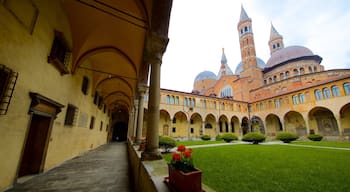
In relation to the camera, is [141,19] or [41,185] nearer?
[41,185]

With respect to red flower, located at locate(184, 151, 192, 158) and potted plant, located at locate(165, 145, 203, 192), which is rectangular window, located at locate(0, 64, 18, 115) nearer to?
potted plant, located at locate(165, 145, 203, 192)

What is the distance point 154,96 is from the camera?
12.0 feet

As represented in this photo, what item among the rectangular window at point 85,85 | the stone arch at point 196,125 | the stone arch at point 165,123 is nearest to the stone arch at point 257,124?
the stone arch at point 196,125

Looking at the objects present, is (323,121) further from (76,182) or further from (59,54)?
(59,54)

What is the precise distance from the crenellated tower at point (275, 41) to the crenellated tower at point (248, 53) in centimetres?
1124

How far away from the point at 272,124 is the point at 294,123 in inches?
145

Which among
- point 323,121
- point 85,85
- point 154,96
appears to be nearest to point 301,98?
point 323,121

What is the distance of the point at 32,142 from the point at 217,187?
5.97 meters

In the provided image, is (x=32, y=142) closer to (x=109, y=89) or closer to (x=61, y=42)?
(x=61, y=42)

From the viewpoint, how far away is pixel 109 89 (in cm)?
1316

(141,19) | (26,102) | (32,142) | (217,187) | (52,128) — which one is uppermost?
(141,19)

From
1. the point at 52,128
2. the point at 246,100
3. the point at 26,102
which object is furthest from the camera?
the point at 246,100

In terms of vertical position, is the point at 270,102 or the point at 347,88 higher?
the point at 347,88

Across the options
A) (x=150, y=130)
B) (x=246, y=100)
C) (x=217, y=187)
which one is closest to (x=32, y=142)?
(x=150, y=130)
